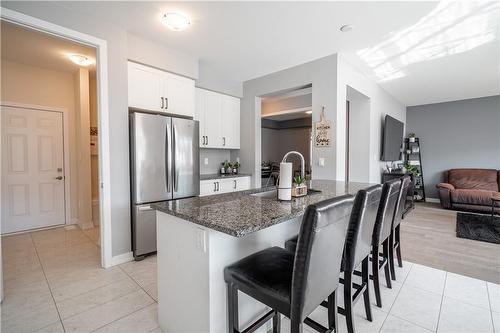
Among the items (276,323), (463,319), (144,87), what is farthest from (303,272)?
(144,87)

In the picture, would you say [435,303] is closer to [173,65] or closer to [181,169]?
[181,169]

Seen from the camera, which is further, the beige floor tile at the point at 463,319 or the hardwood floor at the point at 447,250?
the hardwood floor at the point at 447,250

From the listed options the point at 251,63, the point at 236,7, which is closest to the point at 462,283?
the point at 236,7

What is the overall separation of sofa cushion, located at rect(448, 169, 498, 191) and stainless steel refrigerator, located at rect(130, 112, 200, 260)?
660 cm

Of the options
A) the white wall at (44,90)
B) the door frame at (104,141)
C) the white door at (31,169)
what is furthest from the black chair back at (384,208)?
the white door at (31,169)

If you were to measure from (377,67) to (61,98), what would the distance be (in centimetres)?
543

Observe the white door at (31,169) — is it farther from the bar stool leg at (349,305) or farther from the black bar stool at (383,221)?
the black bar stool at (383,221)

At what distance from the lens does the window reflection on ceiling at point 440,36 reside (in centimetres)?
243

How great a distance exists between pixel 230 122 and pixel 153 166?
6.75 feet

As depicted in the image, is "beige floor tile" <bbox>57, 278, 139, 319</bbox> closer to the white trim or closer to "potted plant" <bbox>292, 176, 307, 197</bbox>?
the white trim

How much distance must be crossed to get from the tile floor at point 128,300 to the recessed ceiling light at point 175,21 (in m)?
2.68

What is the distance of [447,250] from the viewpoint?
320 cm

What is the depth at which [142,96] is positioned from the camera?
3000 millimetres

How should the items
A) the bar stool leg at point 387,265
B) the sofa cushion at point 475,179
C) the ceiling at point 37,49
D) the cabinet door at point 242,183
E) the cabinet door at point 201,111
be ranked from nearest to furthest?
the bar stool leg at point 387,265 < the ceiling at point 37,49 < the cabinet door at point 201,111 < the cabinet door at point 242,183 < the sofa cushion at point 475,179
